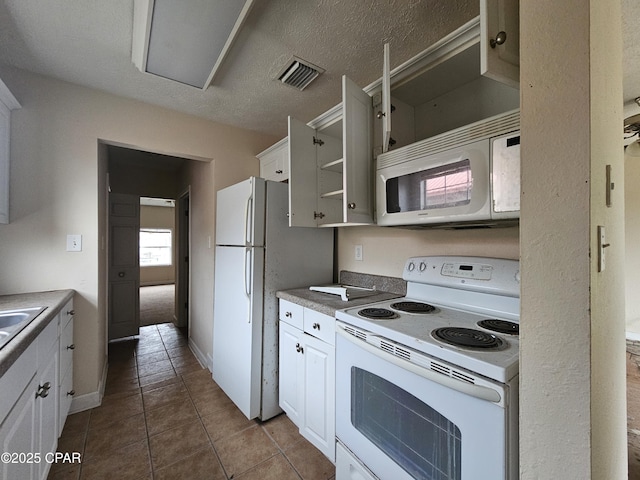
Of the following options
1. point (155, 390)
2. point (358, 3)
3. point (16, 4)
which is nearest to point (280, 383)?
point (155, 390)

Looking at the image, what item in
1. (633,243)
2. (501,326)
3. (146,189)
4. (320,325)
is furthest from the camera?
(146,189)

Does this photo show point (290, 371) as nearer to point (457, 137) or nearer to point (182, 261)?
point (457, 137)

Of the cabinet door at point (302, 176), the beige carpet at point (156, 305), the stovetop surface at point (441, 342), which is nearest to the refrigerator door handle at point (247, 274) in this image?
the cabinet door at point (302, 176)

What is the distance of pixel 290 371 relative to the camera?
1.89m

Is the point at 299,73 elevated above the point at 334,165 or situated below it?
above

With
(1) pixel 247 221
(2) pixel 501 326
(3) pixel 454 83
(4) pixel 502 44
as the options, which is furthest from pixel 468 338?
(1) pixel 247 221

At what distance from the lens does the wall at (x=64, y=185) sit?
1915 millimetres

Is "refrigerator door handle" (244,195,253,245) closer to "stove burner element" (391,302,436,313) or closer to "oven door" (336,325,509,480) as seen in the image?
"oven door" (336,325,509,480)

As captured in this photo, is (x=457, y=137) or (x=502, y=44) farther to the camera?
(x=457, y=137)

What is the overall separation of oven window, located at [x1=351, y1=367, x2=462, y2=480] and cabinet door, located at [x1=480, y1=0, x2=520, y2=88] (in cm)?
115

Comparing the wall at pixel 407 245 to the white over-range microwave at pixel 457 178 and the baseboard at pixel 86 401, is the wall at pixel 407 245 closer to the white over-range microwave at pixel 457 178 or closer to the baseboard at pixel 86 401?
the white over-range microwave at pixel 457 178

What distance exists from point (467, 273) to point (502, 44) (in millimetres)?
1005

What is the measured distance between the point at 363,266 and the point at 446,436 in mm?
1342

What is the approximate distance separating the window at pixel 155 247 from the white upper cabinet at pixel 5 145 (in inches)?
274
